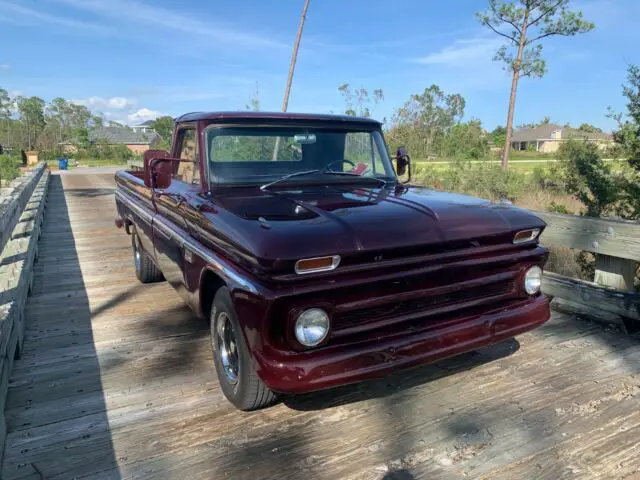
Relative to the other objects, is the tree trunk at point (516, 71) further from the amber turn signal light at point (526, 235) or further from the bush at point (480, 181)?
the amber turn signal light at point (526, 235)

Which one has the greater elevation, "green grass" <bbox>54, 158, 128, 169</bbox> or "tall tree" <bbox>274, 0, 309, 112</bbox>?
"tall tree" <bbox>274, 0, 309, 112</bbox>

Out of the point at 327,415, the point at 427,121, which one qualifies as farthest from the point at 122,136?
the point at 327,415

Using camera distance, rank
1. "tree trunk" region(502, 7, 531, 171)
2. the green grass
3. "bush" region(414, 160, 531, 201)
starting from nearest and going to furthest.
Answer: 1. "bush" region(414, 160, 531, 201)
2. "tree trunk" region(502, 7, 531, 171)
3. the green grass

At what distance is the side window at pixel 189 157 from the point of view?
3519 millimetres

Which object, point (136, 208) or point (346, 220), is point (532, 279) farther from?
point (136, 208)

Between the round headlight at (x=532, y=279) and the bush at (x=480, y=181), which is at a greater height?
the round headlight at (x=532, y=279)

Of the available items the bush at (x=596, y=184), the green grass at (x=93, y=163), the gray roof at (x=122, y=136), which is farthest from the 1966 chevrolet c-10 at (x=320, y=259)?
the gray roof at (x=122, y=136)

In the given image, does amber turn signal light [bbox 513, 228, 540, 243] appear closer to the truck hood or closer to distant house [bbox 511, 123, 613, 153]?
the truck hood

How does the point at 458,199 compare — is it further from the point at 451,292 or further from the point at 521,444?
the point at 521,444

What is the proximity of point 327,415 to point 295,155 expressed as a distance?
1941 millimetres

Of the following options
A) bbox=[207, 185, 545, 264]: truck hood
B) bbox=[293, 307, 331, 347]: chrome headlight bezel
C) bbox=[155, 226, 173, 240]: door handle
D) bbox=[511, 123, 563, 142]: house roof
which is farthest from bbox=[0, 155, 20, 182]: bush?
bbox=[511, 123, 563, 142]: house roof

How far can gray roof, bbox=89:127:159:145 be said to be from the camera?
273 ft

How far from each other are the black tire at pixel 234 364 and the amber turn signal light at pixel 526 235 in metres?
1.73

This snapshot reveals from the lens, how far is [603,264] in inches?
163
